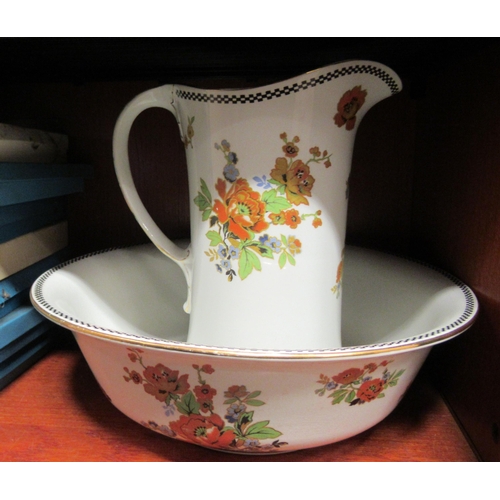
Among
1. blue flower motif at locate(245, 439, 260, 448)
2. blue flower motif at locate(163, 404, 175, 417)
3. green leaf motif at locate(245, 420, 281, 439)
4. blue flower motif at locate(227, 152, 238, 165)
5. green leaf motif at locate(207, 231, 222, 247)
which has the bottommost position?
blue flower motif at locate(245, 439, 260, 448)

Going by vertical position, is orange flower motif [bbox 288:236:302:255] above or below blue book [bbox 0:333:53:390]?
above

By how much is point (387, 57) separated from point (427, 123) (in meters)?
0.08

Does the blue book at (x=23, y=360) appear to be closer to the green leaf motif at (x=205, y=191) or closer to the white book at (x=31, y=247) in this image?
the white book at (x=31, y=247)

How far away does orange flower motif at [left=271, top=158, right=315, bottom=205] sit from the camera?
12.8 inches

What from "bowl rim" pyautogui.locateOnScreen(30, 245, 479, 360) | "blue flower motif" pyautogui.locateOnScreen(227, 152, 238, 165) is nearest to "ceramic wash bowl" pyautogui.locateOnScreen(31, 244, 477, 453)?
"bowl rim" pyautogui.locateOnScreen(30, 245, 479, 360)

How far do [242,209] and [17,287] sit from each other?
0.23m

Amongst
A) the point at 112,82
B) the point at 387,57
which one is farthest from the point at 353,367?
the point at 112,82

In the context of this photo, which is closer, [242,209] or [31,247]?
[242,209]

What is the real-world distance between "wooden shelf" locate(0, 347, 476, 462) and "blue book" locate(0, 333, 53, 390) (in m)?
0.01

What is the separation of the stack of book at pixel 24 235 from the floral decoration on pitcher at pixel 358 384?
29cm

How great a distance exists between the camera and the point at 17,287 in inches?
16.3

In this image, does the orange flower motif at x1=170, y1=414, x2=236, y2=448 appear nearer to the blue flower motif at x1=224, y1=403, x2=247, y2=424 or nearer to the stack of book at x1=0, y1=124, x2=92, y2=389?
the blue flower motif at x1=224, y1=403, x2=247, y2=424

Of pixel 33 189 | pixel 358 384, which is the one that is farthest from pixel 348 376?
pixel 33 189

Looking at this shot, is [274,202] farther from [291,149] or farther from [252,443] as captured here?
[252,443]
